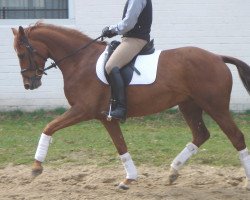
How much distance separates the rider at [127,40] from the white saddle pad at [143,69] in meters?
0.12

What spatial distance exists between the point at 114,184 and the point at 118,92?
4.27 ft

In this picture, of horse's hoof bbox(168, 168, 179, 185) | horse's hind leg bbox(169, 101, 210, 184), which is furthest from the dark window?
horse's hoof bbox(168, 168, 179, 185)

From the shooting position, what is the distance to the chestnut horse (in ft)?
23.8

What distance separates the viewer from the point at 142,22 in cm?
738

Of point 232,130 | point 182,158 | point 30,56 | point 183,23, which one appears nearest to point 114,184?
point 182,158

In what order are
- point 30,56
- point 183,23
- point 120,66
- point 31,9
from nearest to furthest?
point 120,66 < point 30,56 < point 183,23 < point 31,9

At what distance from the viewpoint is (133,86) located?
7.29 meters

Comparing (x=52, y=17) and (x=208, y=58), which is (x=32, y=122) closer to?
(x=52, y=17)

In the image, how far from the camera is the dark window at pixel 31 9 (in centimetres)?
1338

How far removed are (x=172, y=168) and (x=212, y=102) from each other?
39.7 inches

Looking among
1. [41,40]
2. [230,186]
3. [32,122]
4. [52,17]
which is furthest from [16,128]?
[230,186]

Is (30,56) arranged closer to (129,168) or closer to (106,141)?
(129,168)

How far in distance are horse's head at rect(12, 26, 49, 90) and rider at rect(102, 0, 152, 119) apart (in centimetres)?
84

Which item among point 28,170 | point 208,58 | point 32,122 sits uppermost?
point 208,58
